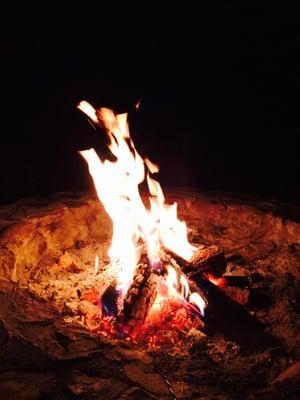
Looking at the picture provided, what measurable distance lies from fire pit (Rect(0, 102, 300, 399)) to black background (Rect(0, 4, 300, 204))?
348 cm

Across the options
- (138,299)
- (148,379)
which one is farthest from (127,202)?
(148,379)

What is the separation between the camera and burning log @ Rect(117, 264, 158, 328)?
305 cm

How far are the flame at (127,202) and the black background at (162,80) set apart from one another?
3.68 m

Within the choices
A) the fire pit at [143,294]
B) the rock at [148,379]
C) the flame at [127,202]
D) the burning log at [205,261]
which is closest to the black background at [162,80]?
the fire pit at [143,294]

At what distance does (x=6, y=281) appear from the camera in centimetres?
316

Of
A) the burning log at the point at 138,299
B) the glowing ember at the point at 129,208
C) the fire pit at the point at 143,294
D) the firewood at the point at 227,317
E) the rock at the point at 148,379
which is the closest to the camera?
the rock at the point at 148,379

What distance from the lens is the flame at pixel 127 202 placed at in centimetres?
375

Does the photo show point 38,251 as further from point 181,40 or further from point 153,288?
point 181,40

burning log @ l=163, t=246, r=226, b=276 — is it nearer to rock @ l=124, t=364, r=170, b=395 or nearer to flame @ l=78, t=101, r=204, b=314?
flame @ l=78, t=101, r=204, b=314

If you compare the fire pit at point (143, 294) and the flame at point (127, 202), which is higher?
the flame at point (127, 202)

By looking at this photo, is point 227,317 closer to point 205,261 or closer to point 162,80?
point 205,261

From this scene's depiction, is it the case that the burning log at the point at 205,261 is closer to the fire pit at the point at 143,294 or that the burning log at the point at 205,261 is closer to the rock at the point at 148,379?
the fire pit at the point at 143,294

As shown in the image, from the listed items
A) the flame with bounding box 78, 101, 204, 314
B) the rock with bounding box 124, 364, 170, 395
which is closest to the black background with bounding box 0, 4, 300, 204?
the flame with bounding box 78, 101, 204, 314

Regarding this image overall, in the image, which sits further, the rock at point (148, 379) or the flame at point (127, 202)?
the flame at point (127, 202)
